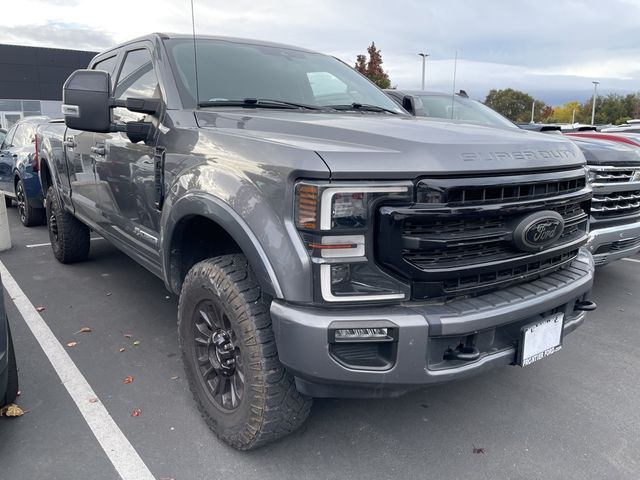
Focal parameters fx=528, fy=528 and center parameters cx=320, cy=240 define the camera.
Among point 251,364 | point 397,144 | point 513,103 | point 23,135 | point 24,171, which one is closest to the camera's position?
point 397,144

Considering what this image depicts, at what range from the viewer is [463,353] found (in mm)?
2146

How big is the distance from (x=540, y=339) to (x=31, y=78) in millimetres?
38464

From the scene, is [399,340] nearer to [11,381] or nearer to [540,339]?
[540,339]

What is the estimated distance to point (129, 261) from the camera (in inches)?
Result: 231

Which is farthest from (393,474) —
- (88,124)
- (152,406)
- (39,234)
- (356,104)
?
(39,234)

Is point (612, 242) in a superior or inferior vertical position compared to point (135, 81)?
inferior

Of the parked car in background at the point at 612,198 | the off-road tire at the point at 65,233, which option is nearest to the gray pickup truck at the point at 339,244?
the parked car in background at the point at 612,198

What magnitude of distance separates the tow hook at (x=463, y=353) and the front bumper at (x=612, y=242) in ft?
8.12

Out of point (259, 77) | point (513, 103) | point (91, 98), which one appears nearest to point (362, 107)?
point (259, 77)

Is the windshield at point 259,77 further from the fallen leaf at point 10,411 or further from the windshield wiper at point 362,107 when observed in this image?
the fallen leaf at point 10,411

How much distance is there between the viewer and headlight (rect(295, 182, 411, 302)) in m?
1.97

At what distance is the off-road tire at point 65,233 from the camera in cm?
534

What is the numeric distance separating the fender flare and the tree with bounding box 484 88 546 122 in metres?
71.4

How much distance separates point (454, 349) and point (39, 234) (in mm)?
6916
